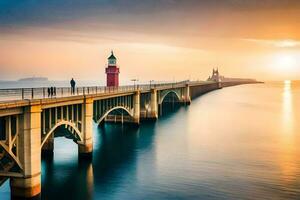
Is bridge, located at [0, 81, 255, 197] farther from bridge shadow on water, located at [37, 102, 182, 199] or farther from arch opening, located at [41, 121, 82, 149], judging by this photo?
bridge shadow on water, located at [37, 102, 182, 199]

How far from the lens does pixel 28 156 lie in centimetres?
2964

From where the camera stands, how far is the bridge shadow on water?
113 ft

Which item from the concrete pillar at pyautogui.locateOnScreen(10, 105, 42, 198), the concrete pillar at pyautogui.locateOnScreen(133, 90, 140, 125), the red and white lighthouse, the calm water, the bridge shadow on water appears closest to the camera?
the concrete pillar at pyautogui.locateOnScreen(10, 105, 42, 198)

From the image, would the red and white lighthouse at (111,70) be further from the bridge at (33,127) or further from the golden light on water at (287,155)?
the golden light on water at (287,155)

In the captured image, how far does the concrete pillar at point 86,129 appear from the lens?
4419cm

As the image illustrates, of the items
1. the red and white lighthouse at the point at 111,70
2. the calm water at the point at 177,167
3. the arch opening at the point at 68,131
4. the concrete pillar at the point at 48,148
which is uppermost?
the red and white lighthouse at the point at 111,70

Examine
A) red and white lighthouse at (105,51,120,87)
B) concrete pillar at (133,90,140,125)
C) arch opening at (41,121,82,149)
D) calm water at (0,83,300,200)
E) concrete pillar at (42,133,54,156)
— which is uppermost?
red and white lighthouse at (105,51,120,87)

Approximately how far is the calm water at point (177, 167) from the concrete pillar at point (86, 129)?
173 cm

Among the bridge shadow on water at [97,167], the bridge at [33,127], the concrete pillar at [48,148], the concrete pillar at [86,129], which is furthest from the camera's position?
the concrete pillar at [48,148]

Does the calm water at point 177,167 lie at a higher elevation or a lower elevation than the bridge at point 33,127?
lower

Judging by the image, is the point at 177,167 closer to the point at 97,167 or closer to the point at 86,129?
the point at 97,167

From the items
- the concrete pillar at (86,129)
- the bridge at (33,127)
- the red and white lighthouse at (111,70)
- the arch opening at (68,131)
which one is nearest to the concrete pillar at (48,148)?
the bridge at (33,127)

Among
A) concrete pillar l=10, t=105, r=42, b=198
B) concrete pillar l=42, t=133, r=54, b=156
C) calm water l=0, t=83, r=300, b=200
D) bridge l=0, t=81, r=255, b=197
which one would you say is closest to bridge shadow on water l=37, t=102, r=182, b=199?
calm water l=0, t=83, r=300, b=200

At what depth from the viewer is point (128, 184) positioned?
121ft
